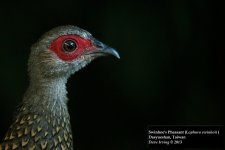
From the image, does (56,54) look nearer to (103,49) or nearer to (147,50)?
(103,49)

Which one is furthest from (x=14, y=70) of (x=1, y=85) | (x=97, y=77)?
(x=97, y=77)

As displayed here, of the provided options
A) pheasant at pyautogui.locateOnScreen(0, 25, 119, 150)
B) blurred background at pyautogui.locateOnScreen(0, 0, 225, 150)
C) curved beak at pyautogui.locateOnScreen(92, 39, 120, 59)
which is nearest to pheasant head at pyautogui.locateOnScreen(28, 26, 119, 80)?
pheasant at pyautogui.locateOnScreen(0, 25, 119, 150)

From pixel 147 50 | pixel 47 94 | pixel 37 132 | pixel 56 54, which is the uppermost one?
pixel 147 50

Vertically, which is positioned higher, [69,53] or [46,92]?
[69,53]

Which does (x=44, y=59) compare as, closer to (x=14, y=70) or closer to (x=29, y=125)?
(x=29, y=125)

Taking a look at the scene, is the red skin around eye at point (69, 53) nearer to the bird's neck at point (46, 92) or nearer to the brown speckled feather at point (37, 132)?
the bird's neck at point (46, 92)

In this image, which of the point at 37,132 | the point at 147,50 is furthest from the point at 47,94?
the point at 147,50
